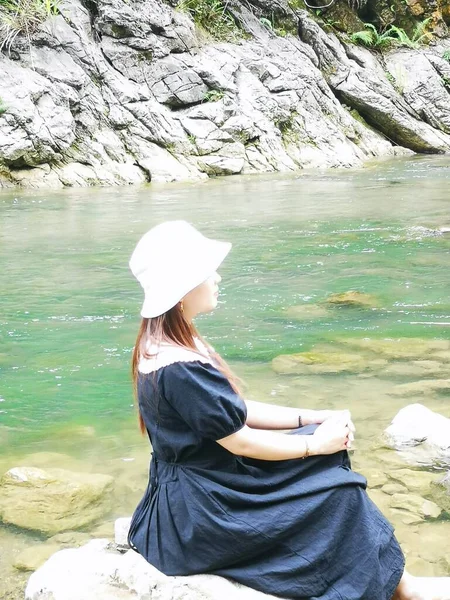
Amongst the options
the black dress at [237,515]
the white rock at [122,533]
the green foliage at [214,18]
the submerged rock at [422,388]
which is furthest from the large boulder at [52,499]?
the green foliage at [214,18]

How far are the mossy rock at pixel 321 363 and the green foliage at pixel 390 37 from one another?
18.5 meters

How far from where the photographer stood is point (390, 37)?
72.1ft

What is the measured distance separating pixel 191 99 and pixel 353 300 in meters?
11.8

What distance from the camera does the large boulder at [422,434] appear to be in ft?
11.1

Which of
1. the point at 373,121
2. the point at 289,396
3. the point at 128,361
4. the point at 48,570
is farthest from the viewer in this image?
the point at 373,121

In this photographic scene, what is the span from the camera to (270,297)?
6406 millimetres

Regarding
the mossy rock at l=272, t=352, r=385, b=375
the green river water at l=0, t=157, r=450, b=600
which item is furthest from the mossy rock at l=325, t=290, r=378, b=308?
the mossy rock at l=272, t=352, r=385, b=375

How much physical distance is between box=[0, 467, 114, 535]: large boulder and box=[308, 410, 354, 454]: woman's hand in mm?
1345

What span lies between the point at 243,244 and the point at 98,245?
1769 mm

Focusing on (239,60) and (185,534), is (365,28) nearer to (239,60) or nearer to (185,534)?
(239,60)

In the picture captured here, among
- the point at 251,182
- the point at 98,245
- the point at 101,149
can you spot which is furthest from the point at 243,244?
the point at 101,149

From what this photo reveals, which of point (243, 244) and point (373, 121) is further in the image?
point (373, 121)

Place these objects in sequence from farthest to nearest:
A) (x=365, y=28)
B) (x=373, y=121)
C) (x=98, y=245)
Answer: (x=365, y=28), (x=373, y=121), (x=98, y=245)

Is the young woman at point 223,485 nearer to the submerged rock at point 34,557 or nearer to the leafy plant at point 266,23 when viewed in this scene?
the submerged rock at point 34,557
